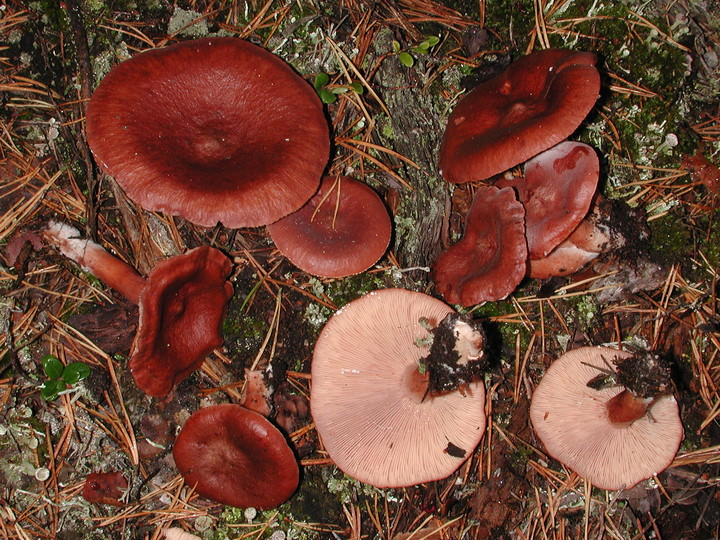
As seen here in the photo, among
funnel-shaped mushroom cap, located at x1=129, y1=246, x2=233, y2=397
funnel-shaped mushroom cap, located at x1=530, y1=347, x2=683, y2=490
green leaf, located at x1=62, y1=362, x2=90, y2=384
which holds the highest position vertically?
funnel-shaped mushroom cap, located at x1=129, y1=246, x2=233, y2=397

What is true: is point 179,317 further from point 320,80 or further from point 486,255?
point 486,255

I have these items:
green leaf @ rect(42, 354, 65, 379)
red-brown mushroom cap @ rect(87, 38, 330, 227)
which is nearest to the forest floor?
green leaf @ rect(42, 354, 65, 379)

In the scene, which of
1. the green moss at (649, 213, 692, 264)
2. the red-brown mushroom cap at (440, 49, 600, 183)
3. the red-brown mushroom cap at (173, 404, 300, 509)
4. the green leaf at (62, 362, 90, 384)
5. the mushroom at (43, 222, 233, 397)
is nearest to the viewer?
the red-brown mushroom cap at (440, 49, 600, 183)

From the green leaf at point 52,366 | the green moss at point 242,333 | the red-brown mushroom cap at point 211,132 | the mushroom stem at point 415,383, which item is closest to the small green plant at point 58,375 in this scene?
the green leaf at point 52,366

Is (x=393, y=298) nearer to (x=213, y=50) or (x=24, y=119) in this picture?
(x=213, y=50)

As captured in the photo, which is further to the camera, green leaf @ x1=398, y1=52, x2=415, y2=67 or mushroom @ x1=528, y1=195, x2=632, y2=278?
green leaf @ x1=398, y1=52, x2=415, y2=67

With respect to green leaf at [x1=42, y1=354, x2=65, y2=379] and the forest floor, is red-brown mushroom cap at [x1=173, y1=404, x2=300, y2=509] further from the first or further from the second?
green leaf at [x1=42, y1=354, x2=65, y2=379]
